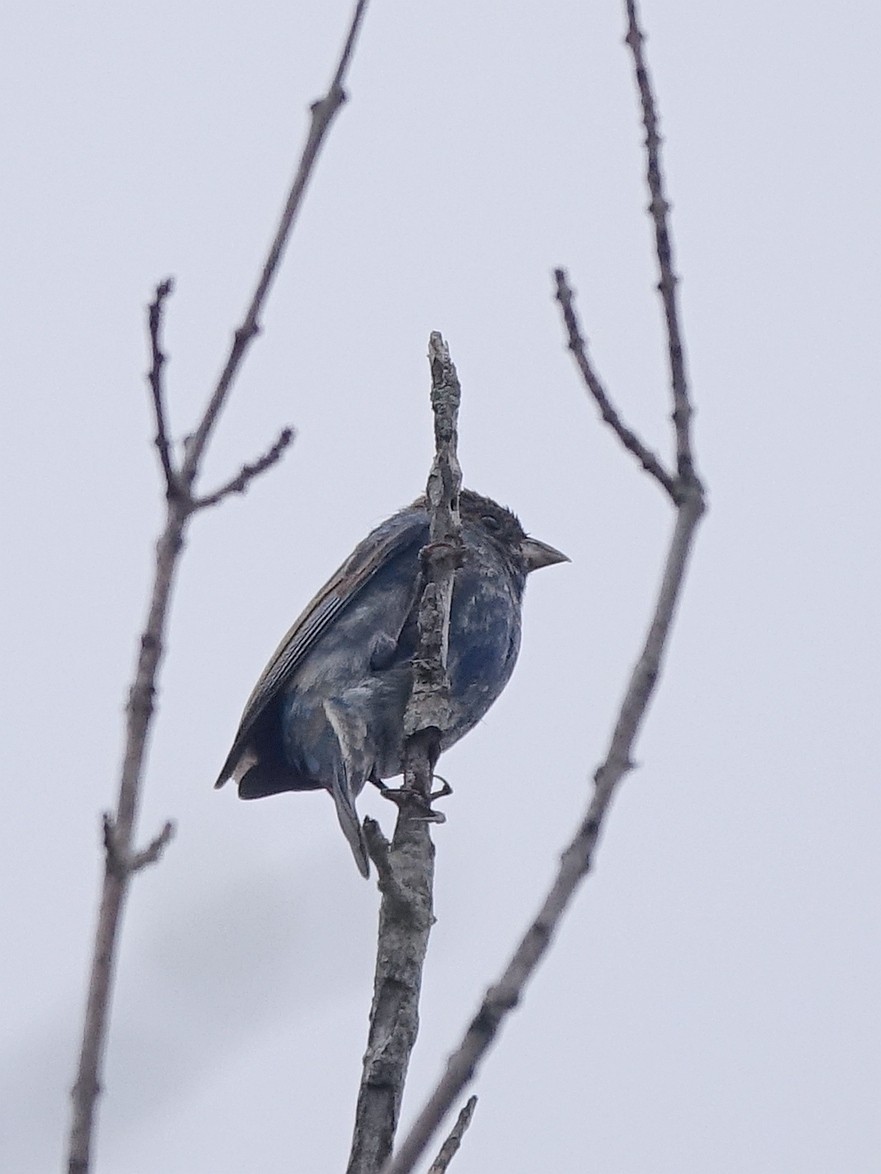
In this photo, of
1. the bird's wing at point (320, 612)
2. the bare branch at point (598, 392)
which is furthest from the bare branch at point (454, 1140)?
the bird's wing at point (320, 612)

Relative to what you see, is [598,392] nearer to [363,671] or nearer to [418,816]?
[418,816]

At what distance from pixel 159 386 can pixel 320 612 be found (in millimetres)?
3725

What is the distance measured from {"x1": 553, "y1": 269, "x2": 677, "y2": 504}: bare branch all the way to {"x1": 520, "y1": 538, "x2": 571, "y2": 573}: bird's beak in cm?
414

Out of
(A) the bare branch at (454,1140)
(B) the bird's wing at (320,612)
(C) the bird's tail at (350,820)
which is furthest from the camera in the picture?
(B) the bird's wing at (320,612)

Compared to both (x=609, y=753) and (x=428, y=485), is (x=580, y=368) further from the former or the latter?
(x=428, y=485)

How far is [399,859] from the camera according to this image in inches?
145

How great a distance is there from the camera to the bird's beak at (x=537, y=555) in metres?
6.72

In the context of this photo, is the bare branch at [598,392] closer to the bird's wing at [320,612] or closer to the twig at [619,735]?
the twig at [619,735]

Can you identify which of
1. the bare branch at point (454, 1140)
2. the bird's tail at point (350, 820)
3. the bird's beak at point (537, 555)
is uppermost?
the bird's beak at point (537, 555)

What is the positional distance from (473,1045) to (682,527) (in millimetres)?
737

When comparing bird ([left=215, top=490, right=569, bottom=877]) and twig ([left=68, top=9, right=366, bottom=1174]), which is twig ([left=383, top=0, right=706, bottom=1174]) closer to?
twig ([left=68, top=9, right=366, bottom=1174])

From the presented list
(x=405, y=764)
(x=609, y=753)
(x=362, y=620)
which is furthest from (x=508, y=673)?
(x=609, y=753)

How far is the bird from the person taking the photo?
18.2 feet

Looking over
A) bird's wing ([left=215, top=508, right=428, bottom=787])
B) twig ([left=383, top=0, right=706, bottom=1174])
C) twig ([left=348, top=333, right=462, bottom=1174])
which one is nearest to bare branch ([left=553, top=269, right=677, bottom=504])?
twig ([left=383, top=0, right=706, bottom=1174])
